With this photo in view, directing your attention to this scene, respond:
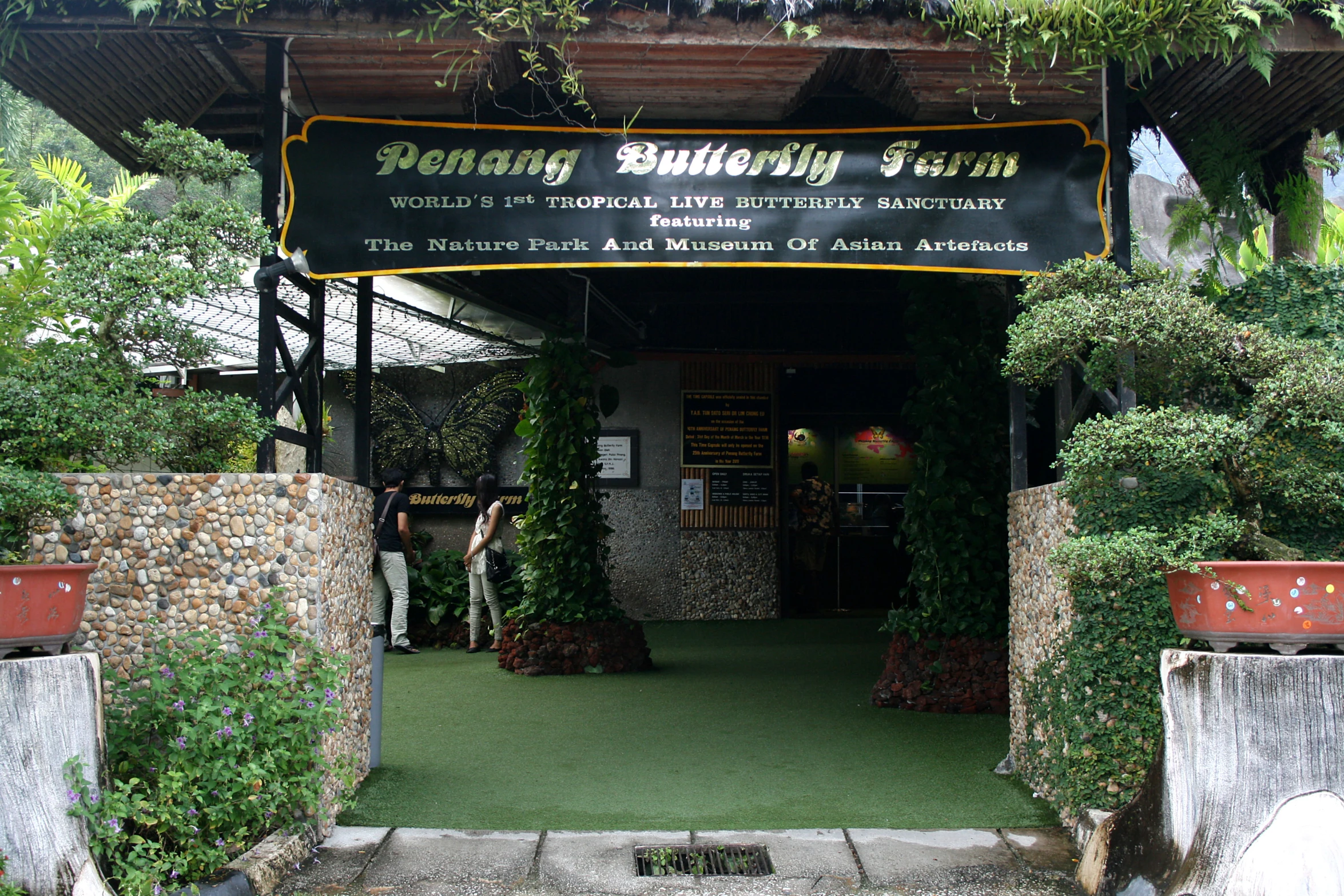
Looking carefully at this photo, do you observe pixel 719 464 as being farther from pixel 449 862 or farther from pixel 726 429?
pixel 449 862

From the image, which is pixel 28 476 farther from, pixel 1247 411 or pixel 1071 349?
pixel 1247 411

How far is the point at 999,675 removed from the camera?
6.16 m

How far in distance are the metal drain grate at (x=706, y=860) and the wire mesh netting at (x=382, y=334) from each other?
526cm

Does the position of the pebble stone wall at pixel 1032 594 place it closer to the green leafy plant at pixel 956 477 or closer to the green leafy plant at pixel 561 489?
the green leafy plant at pixel 956 477

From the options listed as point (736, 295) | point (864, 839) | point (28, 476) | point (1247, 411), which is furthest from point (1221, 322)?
point (736, 295)

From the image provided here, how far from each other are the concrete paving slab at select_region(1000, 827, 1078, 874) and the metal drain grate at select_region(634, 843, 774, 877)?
Answer: 37.8 inches

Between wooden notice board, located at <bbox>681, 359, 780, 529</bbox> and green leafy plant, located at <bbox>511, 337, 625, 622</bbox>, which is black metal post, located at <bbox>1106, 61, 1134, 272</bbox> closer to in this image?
green leafy plant, located at <bbox>511, 337, 625, 622</bbox>

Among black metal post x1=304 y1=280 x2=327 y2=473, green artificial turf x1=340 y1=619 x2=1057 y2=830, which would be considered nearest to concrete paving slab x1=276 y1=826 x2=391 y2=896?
green artificial turf x1=340 y1=619 x2=1057 y2=830

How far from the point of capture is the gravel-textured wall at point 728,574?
1060 centimetres

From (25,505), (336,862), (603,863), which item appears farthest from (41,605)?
(603,863)

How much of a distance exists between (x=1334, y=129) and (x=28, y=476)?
6222mm

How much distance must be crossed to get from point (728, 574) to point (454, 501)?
10.1 feet

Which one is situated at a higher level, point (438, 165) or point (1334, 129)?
point (1334, 129)

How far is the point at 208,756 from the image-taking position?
330 centimetres
